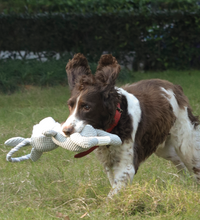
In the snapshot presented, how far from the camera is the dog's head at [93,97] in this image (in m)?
3.32

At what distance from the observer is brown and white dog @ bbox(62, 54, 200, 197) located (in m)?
3.42

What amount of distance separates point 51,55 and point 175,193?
29.0 feet

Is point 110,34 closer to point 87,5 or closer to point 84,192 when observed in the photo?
point 87,5

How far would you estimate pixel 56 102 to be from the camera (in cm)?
822

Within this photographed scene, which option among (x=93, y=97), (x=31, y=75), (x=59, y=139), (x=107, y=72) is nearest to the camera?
(x=59, y=139)

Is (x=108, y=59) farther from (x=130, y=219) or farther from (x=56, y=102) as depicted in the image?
(x=56, y=102)

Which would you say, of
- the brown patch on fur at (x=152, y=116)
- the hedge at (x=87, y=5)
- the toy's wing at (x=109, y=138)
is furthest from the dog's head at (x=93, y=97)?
the hedge at (x=87, y=5)

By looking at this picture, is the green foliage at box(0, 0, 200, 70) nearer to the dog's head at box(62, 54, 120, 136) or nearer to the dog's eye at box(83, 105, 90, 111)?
the dog's head at box(62, 54, 120, 136)

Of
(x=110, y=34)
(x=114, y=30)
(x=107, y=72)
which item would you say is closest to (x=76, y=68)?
(x=107, y=72)

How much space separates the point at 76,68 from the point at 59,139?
0.79 metres

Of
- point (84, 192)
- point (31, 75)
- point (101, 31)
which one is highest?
point (101, 31)

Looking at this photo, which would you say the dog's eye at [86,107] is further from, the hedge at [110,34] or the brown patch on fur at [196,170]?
the hedge at [110,34]

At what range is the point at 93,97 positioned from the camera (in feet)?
11.2

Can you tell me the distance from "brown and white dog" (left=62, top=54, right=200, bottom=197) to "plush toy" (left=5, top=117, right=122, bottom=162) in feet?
0.29
